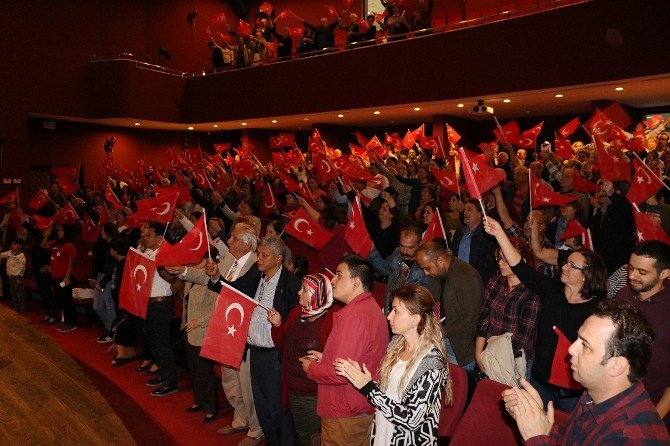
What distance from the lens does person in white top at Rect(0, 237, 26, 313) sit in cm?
870

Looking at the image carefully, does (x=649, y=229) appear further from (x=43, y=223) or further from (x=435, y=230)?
(x=43, y=223)

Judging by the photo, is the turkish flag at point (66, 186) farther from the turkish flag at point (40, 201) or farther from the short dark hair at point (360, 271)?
the short dark hair at point (360, 271)

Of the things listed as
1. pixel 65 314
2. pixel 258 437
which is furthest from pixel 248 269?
pixel 65 314

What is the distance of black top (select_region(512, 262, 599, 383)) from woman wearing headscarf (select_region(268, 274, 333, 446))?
1.13 metres

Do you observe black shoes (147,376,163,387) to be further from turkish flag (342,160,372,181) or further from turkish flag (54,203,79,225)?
turkish flag (342,160,372,181)

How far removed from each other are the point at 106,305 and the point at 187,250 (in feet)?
10.7

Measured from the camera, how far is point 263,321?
4164mm

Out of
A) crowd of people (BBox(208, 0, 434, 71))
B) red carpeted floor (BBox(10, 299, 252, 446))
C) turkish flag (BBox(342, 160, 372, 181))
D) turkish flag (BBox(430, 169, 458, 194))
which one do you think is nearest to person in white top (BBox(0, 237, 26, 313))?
red carpeted floor (BBox(10, 299, 252, 446))

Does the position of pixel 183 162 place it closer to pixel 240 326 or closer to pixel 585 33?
pixel 585 33

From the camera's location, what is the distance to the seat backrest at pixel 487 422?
2.74m

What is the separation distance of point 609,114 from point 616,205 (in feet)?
12.8

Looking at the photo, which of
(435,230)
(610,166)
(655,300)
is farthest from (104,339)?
(655,300)

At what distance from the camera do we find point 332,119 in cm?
1797

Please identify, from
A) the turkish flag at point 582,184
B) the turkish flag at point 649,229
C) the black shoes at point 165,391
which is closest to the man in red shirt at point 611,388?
the turkish flag at point 649,229
